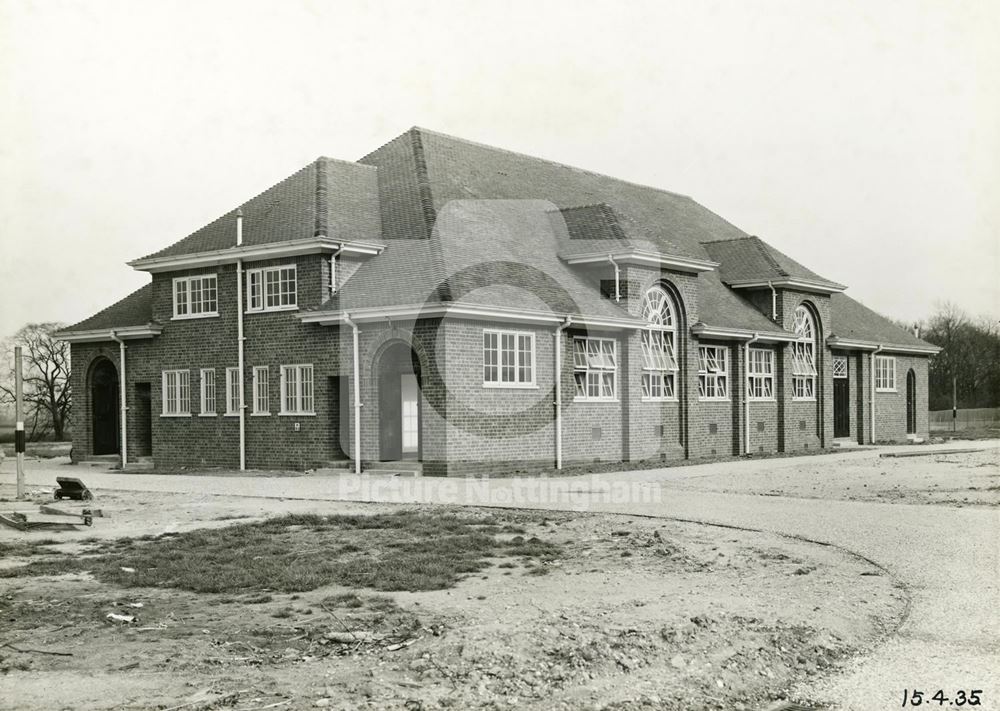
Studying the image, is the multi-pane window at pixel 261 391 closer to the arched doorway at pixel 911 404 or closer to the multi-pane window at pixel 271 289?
the multi-pane window at pixel 271 289

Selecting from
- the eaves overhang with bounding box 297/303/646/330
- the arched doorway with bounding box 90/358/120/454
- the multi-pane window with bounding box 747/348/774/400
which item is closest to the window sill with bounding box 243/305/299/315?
the eaves overhang with bounding box 297/303/646/330

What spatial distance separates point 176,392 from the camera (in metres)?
28.9

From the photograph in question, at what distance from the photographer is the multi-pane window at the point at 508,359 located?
24234 mm

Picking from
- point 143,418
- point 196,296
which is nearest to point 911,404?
point 196,296

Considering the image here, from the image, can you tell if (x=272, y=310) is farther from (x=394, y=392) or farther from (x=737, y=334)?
(x=737, y=334)

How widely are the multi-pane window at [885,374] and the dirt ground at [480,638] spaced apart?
3200 cm

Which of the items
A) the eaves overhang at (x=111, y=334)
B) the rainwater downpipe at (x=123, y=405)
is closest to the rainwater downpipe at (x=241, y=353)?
the eaves overhang at (x=111, y=334)

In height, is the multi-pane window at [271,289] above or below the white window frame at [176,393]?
above

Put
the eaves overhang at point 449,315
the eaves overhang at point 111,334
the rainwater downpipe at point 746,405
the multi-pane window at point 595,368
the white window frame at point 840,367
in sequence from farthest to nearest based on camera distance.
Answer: the white window frame at point 840,367 → the rainwater downpipe at point 746,405 → the eaves overhang at point 111,334 → the multi-pane window at point 595,368 → the eaves overhang at point 449,315

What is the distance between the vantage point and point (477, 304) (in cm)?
2338

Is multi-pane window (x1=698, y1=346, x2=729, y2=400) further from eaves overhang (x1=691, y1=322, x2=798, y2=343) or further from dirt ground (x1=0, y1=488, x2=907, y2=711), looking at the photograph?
dirt ground (x1=0, y1=488, x2=907, y2=711)

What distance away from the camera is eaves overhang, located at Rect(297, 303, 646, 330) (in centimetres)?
2303

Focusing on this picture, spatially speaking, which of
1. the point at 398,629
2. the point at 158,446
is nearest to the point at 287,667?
the point at 398,629

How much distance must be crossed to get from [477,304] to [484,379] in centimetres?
180
